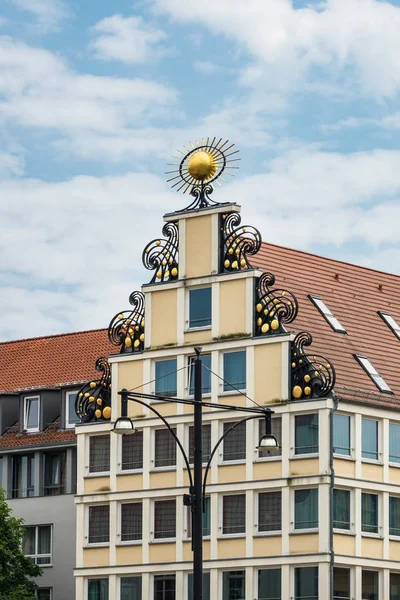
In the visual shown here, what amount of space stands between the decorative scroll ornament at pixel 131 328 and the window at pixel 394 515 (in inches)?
454

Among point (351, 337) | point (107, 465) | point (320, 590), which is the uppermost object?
point (351, 337)

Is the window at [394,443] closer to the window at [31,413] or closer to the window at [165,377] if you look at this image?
the window at [165,377]

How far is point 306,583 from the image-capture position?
65.8 meters

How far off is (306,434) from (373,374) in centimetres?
528

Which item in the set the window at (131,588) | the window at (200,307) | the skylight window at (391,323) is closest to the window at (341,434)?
the window at (200,307)

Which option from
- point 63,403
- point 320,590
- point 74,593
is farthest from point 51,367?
point 320,590

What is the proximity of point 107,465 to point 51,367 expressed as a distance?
1513 centimetres

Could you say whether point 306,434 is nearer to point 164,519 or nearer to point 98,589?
point 164,519

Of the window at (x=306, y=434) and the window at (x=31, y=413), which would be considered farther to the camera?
the window at (x=31, y=413)

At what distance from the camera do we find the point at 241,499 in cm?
6800

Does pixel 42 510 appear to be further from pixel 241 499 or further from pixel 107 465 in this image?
pixel 241 499

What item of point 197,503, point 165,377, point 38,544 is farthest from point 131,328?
point 197,503

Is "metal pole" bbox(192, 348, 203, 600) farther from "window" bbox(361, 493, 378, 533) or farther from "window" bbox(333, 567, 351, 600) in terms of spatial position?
"window" bbox(361, 493, 378, 533)

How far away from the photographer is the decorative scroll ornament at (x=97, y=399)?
72.8 m
